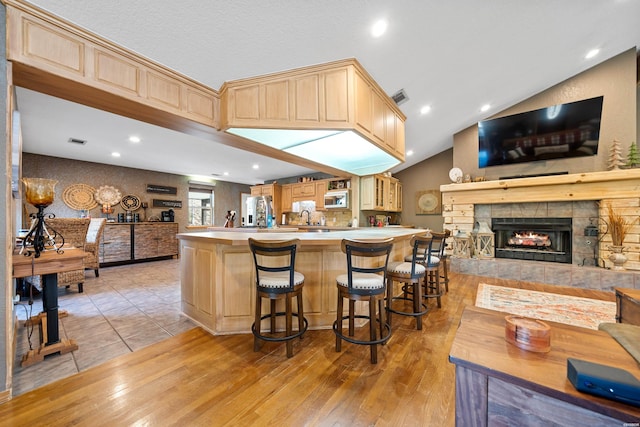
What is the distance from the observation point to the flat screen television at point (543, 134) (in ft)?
13.9

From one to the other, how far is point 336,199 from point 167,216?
4.68m

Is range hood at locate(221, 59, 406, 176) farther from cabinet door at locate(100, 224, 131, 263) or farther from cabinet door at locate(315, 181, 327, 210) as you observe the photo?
cabinet door at locate(100, 224, 131, 263)

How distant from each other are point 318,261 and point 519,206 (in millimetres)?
4611

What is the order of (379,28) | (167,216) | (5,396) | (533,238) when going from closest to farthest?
A: (5,396), (379,28), (533,238), (167,216)

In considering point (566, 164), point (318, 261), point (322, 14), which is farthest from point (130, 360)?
point (566, 164)

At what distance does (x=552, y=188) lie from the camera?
430cm

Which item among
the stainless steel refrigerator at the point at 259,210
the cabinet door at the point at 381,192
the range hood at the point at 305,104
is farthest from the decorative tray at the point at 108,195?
the cabinet door at the point at 381,192

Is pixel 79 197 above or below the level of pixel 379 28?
below

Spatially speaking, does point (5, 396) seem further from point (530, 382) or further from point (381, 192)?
point (381, 192)

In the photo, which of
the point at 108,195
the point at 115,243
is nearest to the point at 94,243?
the point at 115,243

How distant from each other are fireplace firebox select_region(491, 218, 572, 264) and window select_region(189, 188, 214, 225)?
26.2 feet

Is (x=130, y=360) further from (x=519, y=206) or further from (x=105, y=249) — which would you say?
(x=519, y=206)

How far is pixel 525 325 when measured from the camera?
96 centimetres

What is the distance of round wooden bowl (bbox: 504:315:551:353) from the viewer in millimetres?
907
